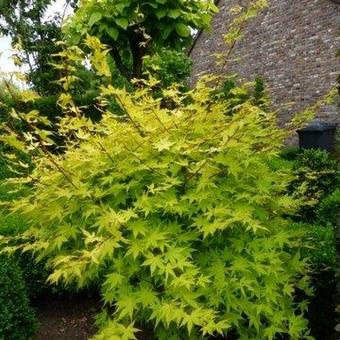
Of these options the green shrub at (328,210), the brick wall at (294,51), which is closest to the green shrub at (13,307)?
the green shrub at (328,210)

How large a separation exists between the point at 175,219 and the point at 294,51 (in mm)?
13964

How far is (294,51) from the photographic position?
53.1 feet

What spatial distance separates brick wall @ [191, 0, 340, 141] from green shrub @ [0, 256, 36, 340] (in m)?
11.7

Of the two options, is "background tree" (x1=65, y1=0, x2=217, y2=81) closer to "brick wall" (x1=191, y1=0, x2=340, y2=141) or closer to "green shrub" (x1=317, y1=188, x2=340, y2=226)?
"green shrub" (x1=317, y1=188, x2=340, y2=226)

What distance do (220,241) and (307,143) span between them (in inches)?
433

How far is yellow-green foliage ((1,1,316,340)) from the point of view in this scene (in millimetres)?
3406

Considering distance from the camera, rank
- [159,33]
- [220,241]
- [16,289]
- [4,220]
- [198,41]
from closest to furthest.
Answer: [220,241]
[16,289]
[4,220]
[159,33]
[198,41]

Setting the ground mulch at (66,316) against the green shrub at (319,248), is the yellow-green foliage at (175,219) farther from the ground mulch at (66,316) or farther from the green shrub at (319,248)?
the ground mulch at (66,316)

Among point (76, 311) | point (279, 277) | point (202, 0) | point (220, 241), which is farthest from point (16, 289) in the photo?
point (202, 0)

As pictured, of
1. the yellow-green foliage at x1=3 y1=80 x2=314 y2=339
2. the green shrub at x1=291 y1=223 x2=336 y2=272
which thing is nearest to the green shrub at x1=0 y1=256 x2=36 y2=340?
the yellow-green foliage at x1=3 y1=80 x2=314 y2=339

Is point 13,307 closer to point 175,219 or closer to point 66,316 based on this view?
point 66,316

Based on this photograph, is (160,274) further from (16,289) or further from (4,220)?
(4,220)

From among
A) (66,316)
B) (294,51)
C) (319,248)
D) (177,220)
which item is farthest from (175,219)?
(294,51)

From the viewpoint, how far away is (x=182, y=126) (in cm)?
374
